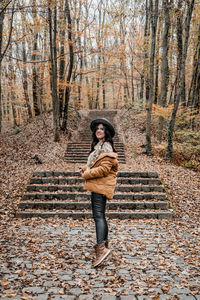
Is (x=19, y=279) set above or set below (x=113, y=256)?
above

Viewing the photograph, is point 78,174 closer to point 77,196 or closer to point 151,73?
point 77,196

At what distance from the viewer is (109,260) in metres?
3.51

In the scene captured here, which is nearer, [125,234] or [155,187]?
[125,234]

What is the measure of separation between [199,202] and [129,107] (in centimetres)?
1397

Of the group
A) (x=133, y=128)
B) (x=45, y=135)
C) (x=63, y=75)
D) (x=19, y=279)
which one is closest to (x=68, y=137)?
(x=45, y=135)

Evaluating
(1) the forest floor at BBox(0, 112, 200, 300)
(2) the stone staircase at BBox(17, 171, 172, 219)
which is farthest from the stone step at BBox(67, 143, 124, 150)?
(1) the forest floor at BBox(0, 112, 200, 300)

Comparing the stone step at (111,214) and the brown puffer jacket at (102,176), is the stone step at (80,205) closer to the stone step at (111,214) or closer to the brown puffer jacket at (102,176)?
the stone step at (111,214)

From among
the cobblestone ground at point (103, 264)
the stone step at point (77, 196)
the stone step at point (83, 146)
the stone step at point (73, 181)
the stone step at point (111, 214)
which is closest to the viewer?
the cobblestone ground at point (103, 264)

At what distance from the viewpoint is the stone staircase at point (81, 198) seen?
5.80 m

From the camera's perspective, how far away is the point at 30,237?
442 cm

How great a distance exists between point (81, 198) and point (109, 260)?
3.14m

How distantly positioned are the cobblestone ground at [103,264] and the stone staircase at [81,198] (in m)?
0.61

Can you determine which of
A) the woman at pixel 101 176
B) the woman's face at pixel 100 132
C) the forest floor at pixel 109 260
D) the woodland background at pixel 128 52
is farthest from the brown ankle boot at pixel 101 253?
the woodland background at pixel 128 52

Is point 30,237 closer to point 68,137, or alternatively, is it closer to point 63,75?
point 68,137
